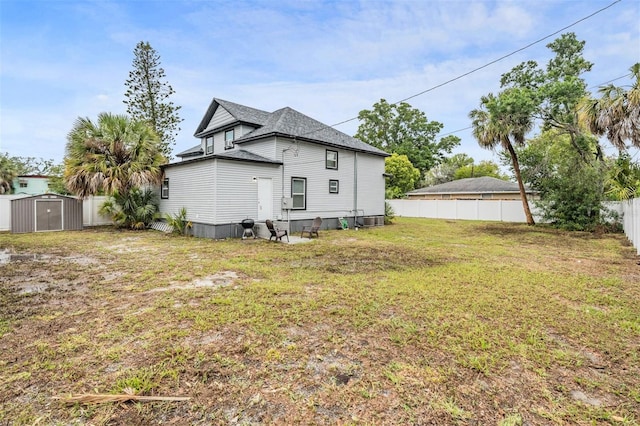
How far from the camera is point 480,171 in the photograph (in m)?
→ 45.0

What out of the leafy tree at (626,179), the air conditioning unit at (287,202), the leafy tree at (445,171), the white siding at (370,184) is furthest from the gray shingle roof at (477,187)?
the air conditioning unit at (287,202)

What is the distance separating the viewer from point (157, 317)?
3.93 metres

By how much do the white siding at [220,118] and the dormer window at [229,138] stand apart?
504 millimetres

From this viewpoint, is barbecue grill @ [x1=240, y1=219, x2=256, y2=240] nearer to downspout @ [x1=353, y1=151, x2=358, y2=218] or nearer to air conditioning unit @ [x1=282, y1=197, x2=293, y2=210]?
air conditioning unit @ [x1=282, y1=197, x2=293, y2=210]

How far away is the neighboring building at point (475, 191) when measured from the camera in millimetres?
24547

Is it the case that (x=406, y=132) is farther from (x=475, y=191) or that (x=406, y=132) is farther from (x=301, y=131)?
(x=301, y=131)

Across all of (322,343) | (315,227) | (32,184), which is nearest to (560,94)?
(315,227)

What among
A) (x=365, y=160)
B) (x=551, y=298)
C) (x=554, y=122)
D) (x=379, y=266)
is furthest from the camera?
(x=365, y=160)

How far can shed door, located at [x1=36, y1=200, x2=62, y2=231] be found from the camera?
12.9 meters

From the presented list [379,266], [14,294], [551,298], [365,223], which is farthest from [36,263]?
[365,223]

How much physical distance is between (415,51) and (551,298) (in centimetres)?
1114

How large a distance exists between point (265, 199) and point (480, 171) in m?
41.8

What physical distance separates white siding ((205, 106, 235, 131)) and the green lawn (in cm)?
1052

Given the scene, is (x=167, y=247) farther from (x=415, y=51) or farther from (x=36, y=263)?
(x=415, y=51)
